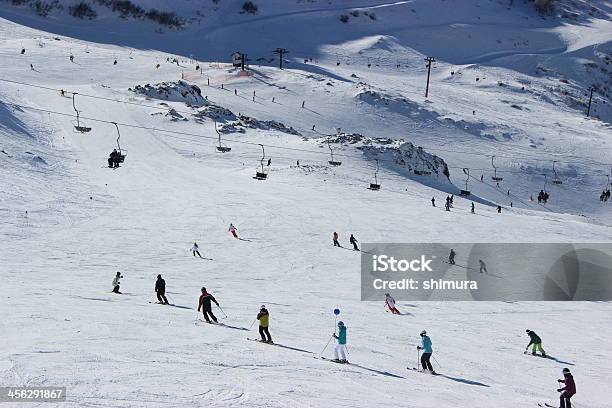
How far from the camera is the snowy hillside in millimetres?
16672

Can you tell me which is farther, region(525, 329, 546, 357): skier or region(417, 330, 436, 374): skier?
region(525, 329, 546, 357): skier

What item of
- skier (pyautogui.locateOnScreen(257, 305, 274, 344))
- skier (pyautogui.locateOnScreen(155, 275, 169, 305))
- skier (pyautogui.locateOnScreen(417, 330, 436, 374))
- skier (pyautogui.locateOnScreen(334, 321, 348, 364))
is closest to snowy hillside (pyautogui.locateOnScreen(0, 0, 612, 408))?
skier (pyautogui.locateOnScreen(334, 321, 348, 364))

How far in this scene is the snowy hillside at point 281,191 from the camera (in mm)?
16672

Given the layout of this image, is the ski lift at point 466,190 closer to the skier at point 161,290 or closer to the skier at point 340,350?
the skier at point 161,290

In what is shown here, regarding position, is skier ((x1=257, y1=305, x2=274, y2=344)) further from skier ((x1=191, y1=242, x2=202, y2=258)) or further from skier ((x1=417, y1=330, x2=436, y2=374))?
skier ((x1=191, y1=242, x2=202, y2=258))

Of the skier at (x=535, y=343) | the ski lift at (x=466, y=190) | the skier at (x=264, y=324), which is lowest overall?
the skier at (x=535, y=343)

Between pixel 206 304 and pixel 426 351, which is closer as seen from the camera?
pixel 426 351

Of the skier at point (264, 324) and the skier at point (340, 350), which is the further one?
the skier at point (264, 324)

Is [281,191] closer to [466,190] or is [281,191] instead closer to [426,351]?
[466,190]

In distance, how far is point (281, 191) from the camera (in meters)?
49.1

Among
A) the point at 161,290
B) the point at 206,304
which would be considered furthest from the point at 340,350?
the point at 161,290

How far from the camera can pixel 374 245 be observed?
3884cm

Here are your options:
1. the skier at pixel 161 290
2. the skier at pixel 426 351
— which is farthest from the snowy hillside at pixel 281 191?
the skier at pixel 161 290

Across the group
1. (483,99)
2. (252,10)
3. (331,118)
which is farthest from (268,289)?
(252,10)
